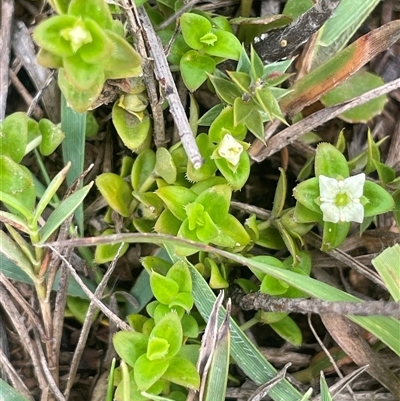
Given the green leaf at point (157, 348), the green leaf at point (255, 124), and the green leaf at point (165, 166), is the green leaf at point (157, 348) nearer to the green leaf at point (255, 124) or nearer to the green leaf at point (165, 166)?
the green leaf at point (165, 166)

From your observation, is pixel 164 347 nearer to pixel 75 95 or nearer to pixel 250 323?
pixel 250 323

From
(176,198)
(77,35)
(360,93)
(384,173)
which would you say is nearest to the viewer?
(77,35)

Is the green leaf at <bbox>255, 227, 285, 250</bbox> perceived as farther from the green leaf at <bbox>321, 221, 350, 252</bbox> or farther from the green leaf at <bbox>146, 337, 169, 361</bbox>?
the green leaf at <bbox>146, 337, 169, 361</bbox>

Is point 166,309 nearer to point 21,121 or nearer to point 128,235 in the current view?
point 128,235

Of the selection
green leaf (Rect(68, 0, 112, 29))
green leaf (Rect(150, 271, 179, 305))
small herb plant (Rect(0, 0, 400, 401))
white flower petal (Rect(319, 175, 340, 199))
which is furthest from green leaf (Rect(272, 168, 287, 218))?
green leaf (Rect(68, 0, 112, 29))

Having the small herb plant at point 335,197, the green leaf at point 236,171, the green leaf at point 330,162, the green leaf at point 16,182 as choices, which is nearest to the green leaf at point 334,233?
the small herb plant at point 335,197

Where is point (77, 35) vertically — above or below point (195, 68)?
above

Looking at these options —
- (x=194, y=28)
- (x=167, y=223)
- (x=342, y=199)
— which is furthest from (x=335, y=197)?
(x=194, y=28)
